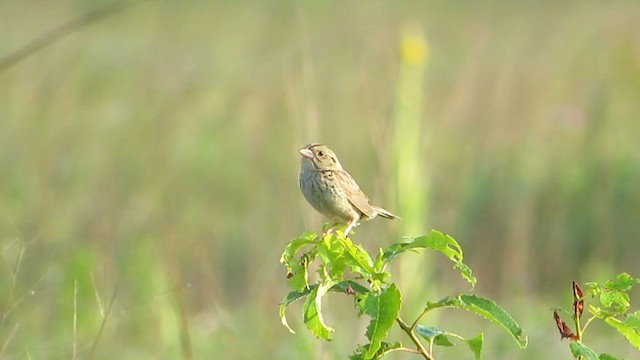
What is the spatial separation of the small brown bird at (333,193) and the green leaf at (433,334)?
129cm

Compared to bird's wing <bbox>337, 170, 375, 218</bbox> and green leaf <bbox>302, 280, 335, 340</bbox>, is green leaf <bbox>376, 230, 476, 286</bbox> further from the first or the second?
bird's wing <bbox>337, 170, 375, 218</bbox>

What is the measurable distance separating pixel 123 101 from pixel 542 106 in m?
2.80

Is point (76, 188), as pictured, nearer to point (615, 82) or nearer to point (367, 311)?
point (615, 82)

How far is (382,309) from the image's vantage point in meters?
2.04

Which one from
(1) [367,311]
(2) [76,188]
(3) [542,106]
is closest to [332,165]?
(1) [367,311]

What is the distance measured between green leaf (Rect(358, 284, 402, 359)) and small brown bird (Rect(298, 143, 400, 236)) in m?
1.43

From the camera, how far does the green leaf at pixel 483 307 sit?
2076 millimetres

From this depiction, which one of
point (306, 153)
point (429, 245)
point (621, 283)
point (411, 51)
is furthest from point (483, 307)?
point (411, 51)

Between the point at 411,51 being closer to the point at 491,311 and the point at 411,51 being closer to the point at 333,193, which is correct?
the point at 333,193

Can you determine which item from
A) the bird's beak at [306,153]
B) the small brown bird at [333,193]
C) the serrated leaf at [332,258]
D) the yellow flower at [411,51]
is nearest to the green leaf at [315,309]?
the serrated leaf at [332,258]

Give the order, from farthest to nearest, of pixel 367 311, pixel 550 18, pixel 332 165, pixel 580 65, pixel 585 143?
1. pixel 550 18
2. pixel 580 65
3. pixel 585 143
4. pixel 332 165
5. pixel 367 311

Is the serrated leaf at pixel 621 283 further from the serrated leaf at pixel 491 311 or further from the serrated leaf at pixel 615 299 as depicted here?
the serrated leaf at pixel 491 311

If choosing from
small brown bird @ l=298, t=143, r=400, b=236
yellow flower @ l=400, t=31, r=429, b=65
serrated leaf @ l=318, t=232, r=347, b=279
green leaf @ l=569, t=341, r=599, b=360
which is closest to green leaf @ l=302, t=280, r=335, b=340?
serrated leaf @ l=318, t=232, r=347, b=279

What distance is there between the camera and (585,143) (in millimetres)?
8359
